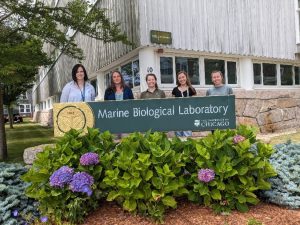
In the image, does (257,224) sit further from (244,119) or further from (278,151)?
(244,119)

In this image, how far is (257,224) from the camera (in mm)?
3523

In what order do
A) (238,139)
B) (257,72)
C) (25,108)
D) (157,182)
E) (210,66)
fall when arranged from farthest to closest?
(25,108)
(257,72)
(210,66)
(238,139)
(157,182)

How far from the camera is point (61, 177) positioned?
371cm

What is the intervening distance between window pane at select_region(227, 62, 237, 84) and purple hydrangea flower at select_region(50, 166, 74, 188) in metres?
9.76

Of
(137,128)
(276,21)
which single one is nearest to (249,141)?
(137,128)

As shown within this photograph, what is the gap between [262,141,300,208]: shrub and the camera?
13.3 ft

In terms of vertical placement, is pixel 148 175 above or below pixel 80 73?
below

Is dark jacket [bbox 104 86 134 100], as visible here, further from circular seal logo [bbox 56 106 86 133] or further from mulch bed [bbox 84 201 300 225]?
mulch bed [bbox 84 201 300 225]

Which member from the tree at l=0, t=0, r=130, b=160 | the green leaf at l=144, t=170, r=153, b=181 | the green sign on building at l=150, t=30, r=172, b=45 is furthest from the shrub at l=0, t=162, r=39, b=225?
the green sign on building at l=150, t=30, r=172, b=45

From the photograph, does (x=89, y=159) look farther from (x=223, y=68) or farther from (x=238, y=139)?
(x=223, y=68)

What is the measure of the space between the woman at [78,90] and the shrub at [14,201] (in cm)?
156

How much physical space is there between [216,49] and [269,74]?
12.1 ft

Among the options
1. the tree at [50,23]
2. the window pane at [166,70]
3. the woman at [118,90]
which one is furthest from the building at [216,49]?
the woman at [118,90]

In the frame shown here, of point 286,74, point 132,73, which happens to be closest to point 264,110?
point 132,73
